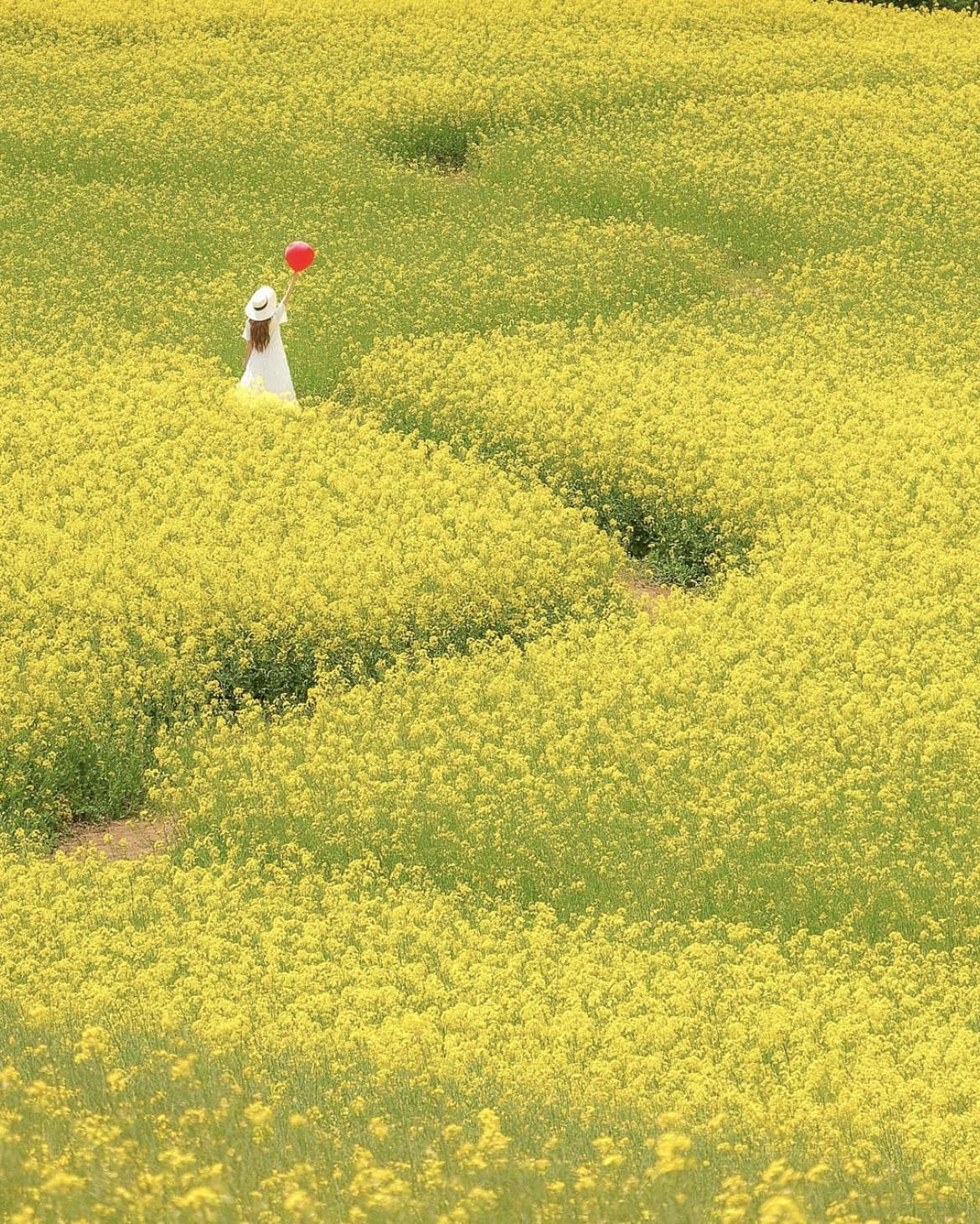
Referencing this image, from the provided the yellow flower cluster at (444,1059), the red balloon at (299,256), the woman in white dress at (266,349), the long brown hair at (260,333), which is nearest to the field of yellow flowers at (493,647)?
the yellow flower cluster at (444,1059)

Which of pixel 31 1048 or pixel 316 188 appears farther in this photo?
pixel 316 188

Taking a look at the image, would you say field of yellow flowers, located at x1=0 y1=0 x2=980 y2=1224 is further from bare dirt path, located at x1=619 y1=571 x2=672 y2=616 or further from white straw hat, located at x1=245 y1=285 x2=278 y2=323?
white straw hat, located at x1=245 y1=285 x2=278 y2=323

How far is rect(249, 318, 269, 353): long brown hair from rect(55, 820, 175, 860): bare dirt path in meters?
7.43

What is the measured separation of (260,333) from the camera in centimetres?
1856

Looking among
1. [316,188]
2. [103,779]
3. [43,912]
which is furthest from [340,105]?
[43,912]

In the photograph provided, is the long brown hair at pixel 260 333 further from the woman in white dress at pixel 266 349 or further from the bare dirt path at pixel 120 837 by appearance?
the bare dirt path at pixel 120 837

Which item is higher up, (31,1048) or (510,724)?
(510,724)

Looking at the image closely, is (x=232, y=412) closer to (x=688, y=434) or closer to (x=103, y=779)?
(x=688, y=434)

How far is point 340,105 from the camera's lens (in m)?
29.7

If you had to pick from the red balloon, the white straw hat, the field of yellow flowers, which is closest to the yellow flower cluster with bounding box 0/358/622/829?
the field of yellow flowers

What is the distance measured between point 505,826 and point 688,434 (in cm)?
812

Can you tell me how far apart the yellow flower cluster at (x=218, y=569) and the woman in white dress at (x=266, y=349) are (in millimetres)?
318

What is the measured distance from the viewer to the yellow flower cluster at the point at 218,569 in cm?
1275

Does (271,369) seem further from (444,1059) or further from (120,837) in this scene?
(444,1059)
